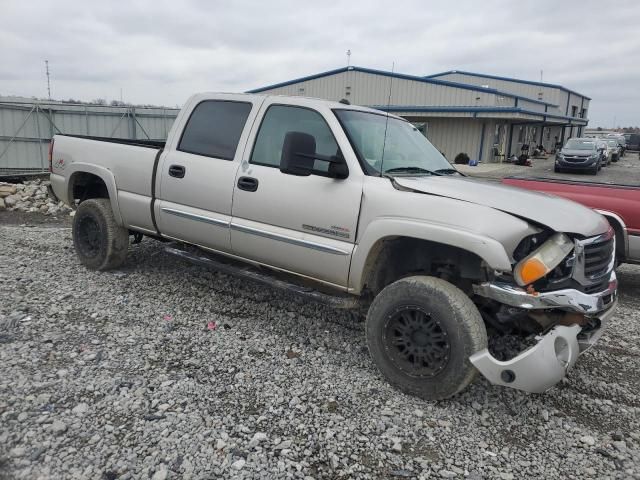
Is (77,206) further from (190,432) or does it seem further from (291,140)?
(190,432)

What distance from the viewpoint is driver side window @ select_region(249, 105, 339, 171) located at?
402cm

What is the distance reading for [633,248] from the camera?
5.47 meters

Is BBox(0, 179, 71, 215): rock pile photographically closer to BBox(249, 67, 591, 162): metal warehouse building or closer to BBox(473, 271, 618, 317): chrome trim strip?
BBox(473, 271, 618, 317): chrome trim strip

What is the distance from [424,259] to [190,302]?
2514 mm

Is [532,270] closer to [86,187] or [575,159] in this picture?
[86,187]

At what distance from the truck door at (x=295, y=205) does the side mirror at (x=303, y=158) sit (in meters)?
0.08

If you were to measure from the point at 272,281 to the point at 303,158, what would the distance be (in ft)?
3.70

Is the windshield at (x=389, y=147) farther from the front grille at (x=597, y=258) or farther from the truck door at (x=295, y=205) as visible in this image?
the front grille at (x=597, y=258)

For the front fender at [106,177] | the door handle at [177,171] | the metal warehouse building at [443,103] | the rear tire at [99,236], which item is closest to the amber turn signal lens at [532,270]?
the door handle at [177,171]

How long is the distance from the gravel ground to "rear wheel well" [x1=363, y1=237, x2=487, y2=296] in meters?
0.73

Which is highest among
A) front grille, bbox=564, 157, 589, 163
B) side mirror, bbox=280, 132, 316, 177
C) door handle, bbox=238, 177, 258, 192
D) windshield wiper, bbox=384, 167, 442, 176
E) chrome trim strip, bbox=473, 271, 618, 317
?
front grille, bbox=564, 157, 589, 163

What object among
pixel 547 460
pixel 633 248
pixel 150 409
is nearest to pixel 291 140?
pixel 150 409

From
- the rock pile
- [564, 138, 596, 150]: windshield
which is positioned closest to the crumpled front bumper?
the rock pile

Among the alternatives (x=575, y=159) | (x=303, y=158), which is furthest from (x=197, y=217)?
(x=575, y=159)
